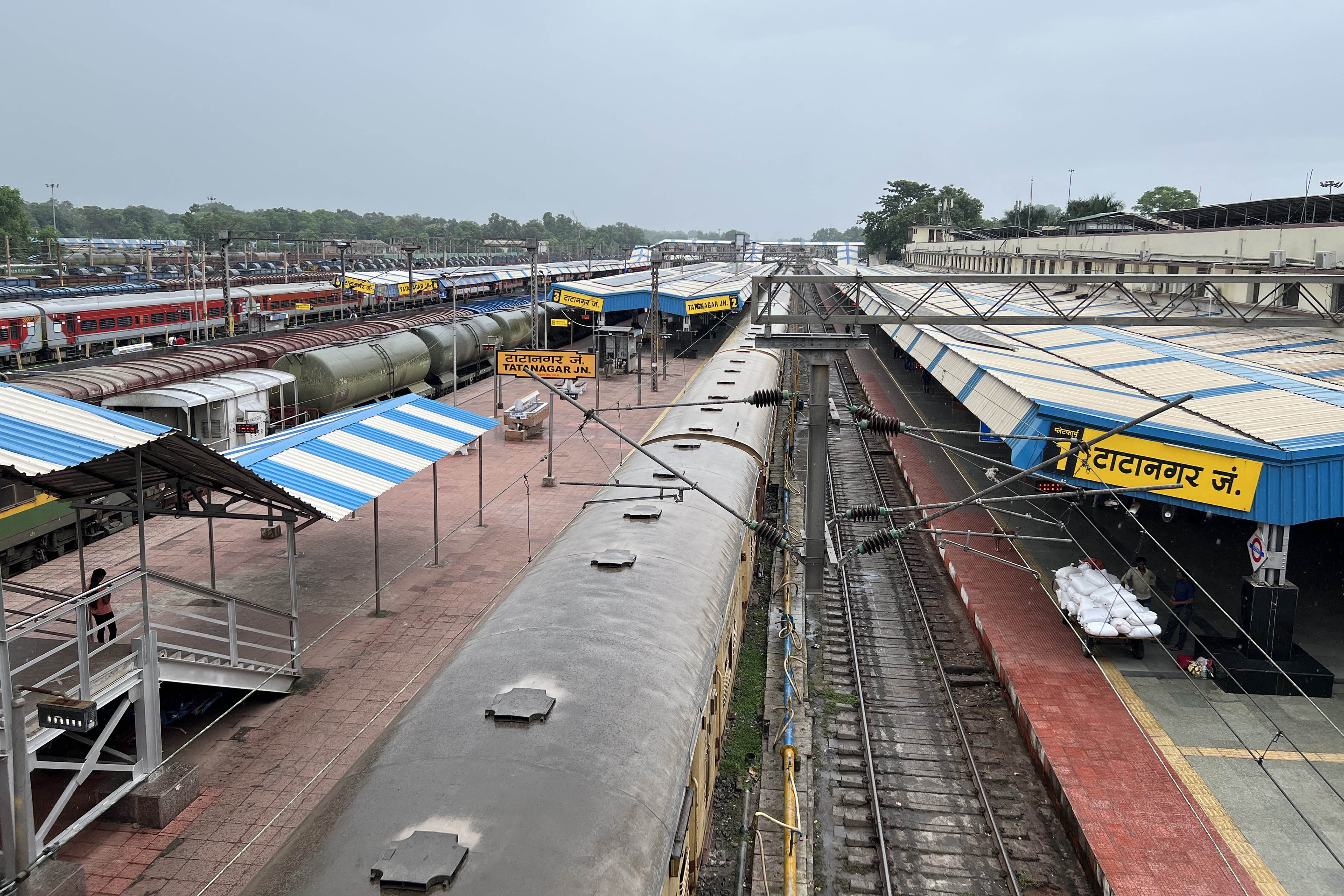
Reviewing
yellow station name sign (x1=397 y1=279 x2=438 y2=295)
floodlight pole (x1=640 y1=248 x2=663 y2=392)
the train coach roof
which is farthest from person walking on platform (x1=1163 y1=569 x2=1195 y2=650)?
yellow station name sign (x1=397 y1=279 x2=438 y2=295)

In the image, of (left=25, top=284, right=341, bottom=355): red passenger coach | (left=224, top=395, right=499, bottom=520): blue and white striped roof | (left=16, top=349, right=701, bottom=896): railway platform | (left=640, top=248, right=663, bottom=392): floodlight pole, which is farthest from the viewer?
(left=640, top=248, right=663, bottom=392): floodlight pole

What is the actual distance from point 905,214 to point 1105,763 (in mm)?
109143

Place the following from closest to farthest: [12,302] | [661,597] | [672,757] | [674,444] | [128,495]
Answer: [672,757]
[661,597]
[674,444]
[128,495]
[12,302]

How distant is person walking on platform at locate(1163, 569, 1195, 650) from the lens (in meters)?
14.7

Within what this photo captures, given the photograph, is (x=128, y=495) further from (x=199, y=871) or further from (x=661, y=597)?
(x=661, y=597)

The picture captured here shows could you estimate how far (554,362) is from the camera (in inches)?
879

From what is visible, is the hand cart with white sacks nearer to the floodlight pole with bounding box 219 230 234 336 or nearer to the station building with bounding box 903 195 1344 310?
the station building with bounding box 903 195 1344 310

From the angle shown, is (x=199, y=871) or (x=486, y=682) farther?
(x=199, y=871)

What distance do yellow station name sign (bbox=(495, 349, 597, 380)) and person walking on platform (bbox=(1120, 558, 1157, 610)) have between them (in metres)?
12.0

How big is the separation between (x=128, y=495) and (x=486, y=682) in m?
15.1

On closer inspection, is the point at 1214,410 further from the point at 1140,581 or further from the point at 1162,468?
the point at 1140,581

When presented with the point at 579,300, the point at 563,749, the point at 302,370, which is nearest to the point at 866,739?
the point at 563,749

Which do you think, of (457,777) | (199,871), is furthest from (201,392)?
(457,777)

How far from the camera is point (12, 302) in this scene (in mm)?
32531
